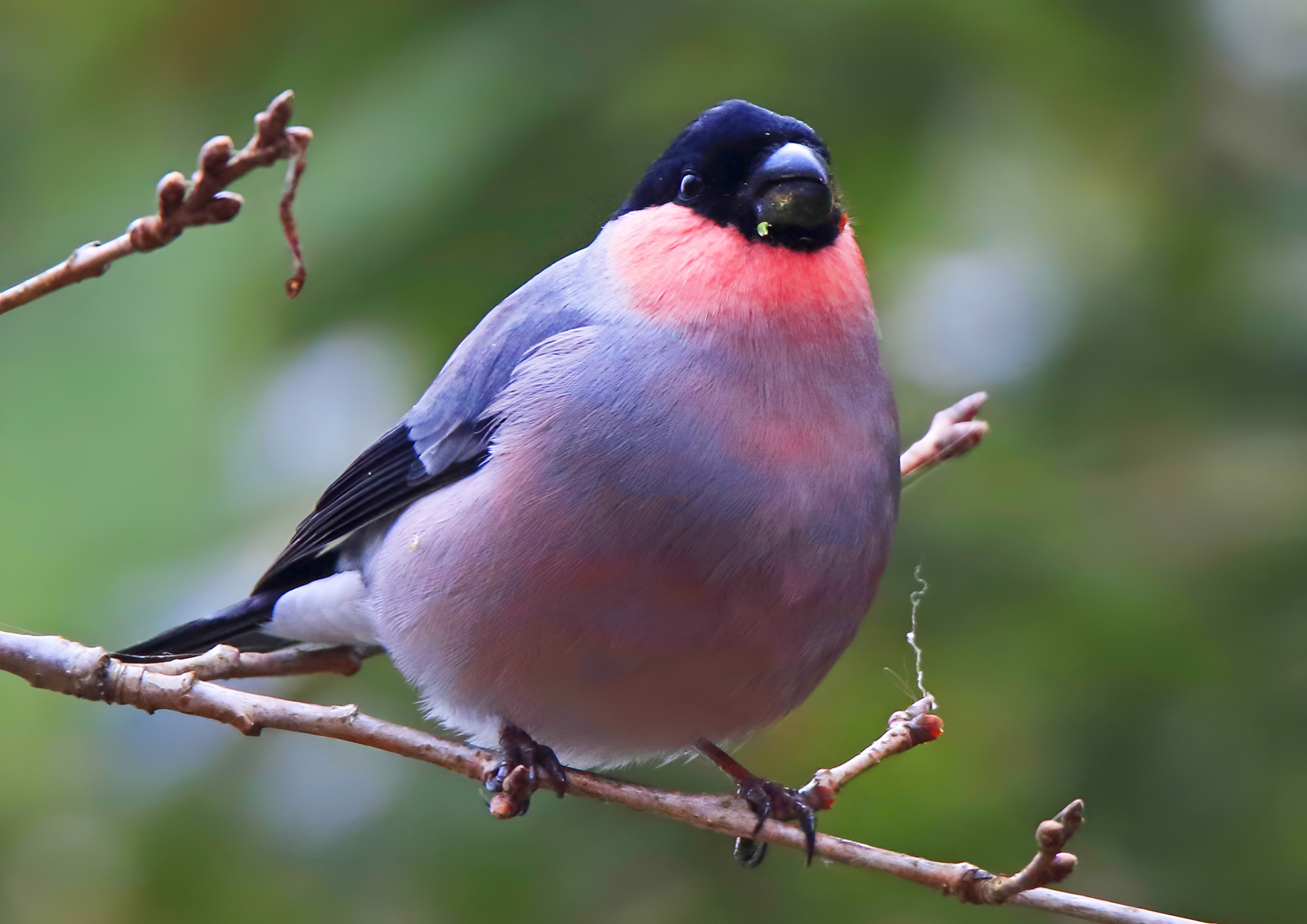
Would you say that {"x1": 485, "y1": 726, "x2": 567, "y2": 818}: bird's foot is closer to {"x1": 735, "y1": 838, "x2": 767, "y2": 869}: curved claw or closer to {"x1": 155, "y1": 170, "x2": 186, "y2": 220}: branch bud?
{"x1": 735, "y1": 838, "x2": 767, "y2": 869}: curved claw

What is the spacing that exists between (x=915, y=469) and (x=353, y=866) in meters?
1.37

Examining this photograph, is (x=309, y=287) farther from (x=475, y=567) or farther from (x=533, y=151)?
(x=475, y=567)

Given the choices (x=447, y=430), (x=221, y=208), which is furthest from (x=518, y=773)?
(x=221, y=208)

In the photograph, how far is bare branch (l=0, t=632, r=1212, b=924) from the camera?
141 cm

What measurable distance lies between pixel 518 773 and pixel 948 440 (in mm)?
857

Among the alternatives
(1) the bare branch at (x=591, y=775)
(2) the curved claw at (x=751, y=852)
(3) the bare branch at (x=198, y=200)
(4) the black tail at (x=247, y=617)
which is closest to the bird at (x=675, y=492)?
(1) the bare branch at (x=591, y=775)

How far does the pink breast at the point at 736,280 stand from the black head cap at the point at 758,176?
0.08 ft

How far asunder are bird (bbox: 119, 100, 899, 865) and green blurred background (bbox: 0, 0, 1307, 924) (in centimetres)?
45

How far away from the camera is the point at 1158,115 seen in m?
2.95

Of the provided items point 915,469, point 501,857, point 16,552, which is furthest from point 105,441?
point 915,469

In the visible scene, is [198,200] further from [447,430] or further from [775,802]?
[775,802]

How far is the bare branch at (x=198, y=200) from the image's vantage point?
122cm

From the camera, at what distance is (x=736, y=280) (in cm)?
181

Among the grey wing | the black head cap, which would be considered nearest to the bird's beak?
the black head cap
